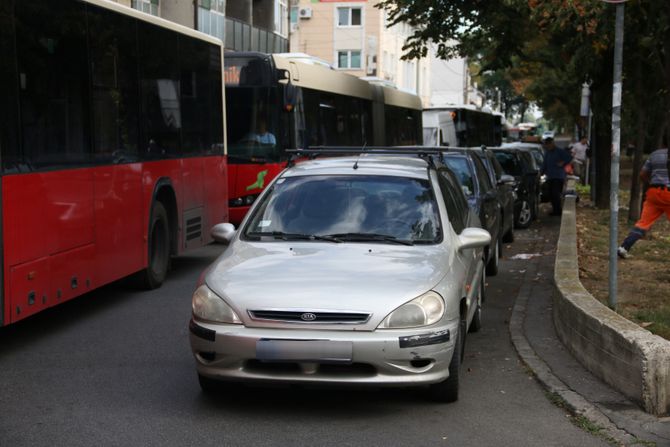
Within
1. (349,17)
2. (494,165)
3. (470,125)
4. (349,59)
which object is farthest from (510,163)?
(349,17)

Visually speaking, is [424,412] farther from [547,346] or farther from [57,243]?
[57,243]

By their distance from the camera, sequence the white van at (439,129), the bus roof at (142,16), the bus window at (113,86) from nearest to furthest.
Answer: the bus window at (113,86)
the bus roof at (142,16)
the white van at (439,129)

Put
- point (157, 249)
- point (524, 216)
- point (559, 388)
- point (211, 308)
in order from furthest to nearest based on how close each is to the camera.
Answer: point (524, 216)
point (157, 249)
point (559, 388)
point (211, 308)

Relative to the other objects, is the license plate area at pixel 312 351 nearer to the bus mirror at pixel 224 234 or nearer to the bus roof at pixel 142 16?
the bus mirror at pixel 224 234

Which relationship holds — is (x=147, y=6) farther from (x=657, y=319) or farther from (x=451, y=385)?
(x=451, y=385)

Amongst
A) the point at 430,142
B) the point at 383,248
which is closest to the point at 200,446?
the point at 383,248

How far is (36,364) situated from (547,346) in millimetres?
4161

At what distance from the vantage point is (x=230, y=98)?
683 inches

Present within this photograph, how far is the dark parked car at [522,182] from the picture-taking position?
2112 cm

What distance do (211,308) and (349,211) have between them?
159 cm

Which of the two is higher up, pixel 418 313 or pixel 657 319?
pixel 418 313

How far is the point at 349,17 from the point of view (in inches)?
2704

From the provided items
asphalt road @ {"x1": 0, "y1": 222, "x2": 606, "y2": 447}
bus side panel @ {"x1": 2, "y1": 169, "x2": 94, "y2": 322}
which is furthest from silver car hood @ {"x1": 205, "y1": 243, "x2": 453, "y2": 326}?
bus side panel @ {"x1": 2, "y1": 169, "x2": 94, "y2": 322}

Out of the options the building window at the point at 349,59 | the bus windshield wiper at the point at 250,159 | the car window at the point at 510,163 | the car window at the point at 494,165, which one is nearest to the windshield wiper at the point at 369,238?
the car window at the point at 494,165
